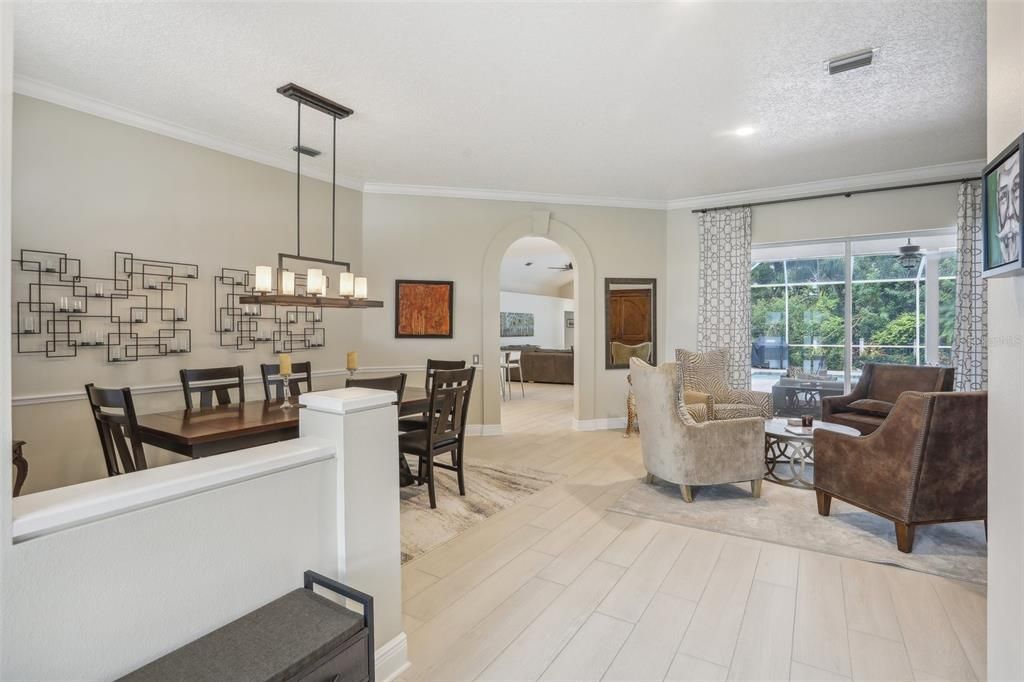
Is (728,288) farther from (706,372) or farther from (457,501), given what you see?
(457,501)

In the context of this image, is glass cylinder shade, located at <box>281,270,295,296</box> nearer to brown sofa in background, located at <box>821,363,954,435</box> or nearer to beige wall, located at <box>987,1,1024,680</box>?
beige wall, located at <box>987,1,1024,680</box>

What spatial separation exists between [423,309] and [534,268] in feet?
22.1

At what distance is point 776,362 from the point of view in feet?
19.6

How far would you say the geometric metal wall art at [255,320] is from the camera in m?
4.31

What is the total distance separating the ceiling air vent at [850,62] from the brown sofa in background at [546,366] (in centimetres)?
816

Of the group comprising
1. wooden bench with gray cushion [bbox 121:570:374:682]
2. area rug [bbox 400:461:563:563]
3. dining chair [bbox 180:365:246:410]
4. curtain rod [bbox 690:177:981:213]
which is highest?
curtain rod [bbox 690:177:981:213]

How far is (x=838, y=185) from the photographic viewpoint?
214 inches

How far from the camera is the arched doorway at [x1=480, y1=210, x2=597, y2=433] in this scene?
234 inches

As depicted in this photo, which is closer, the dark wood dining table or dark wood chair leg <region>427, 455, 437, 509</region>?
the dark wood dining table

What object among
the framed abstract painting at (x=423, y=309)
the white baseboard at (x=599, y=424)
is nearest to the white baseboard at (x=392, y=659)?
the framed abstract painting at (x=423, y=309)

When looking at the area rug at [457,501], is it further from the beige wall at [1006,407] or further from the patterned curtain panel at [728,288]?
the patterned curtain panel at [728,288]

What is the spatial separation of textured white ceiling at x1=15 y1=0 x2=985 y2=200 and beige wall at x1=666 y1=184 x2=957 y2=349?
0.50 metres

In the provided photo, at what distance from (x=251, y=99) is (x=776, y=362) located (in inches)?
231

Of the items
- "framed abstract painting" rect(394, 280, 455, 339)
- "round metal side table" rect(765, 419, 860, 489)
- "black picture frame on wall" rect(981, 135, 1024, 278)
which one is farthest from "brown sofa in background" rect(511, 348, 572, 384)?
"black picture frame on wall" rect(981, 135, 1024, 278)
